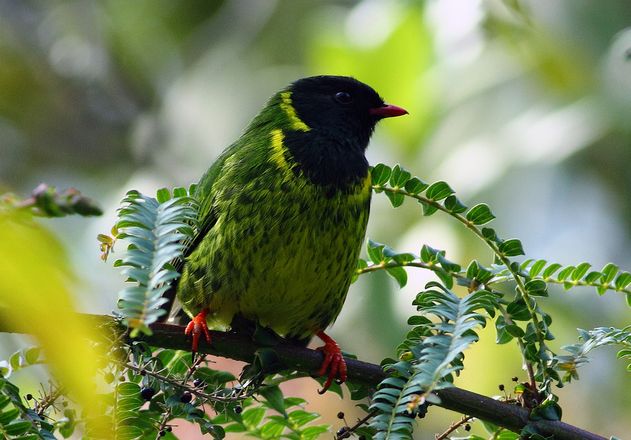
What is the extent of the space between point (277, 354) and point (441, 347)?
0.69m

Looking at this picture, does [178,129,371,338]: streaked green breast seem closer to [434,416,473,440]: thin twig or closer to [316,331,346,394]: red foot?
[316,331,346,394]: red foot

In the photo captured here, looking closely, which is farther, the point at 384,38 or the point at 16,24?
the point at 16,24

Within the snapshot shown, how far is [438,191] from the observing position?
7.75 ft

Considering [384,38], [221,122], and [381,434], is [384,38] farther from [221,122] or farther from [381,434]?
[381,434]

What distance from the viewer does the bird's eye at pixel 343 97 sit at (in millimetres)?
4016

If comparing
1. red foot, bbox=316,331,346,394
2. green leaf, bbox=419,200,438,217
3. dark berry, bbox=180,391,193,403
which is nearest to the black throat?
red foot, bbox=316,331,346,394

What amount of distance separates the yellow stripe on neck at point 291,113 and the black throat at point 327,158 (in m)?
0.06

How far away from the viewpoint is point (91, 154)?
10.3 meters

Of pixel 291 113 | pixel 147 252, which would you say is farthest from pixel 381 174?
pixel 291 113

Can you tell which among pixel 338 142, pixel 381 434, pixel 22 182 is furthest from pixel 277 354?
pixel 22 182

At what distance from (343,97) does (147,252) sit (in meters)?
2.43

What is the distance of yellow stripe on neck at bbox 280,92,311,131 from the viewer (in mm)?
3708

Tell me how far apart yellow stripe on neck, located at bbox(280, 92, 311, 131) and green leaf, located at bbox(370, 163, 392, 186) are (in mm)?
1189

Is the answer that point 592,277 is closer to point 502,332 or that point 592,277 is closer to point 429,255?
point 502,332
